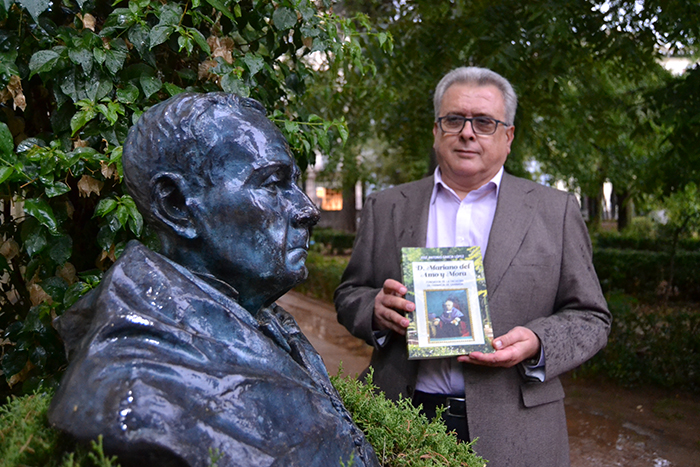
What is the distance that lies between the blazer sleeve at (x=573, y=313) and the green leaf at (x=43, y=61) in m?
2.02

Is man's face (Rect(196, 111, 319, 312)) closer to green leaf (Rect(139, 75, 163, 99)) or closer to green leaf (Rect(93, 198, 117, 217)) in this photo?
green leaf (Rect(93, 198, 117, 217))

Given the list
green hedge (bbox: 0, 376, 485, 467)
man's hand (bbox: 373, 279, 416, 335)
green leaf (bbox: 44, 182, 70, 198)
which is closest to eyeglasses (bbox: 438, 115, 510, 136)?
man's hand (bbox: 373, 279, 416, 335)

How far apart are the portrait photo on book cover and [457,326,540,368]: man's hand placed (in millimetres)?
98

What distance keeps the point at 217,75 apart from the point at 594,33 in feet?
13.4

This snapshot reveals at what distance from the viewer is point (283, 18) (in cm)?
234

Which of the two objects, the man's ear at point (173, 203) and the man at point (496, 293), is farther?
the man at point (496, 293)

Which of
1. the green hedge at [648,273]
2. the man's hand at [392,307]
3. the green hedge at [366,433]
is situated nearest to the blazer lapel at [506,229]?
the man's hand at [392,307]

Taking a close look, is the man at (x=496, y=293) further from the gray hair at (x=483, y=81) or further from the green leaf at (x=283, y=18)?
the green leaf at (x=283, y=18)

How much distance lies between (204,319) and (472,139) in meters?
1.72

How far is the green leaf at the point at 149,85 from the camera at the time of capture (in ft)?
7.08

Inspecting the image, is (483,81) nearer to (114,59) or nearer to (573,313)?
(573,313)

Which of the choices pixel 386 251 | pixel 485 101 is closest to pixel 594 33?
pixel 485 101

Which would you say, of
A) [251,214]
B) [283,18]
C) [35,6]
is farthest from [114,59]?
[251,214]

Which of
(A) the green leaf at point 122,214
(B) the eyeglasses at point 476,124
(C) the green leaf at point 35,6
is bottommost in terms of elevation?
(A) the green leaf at point 122,214
